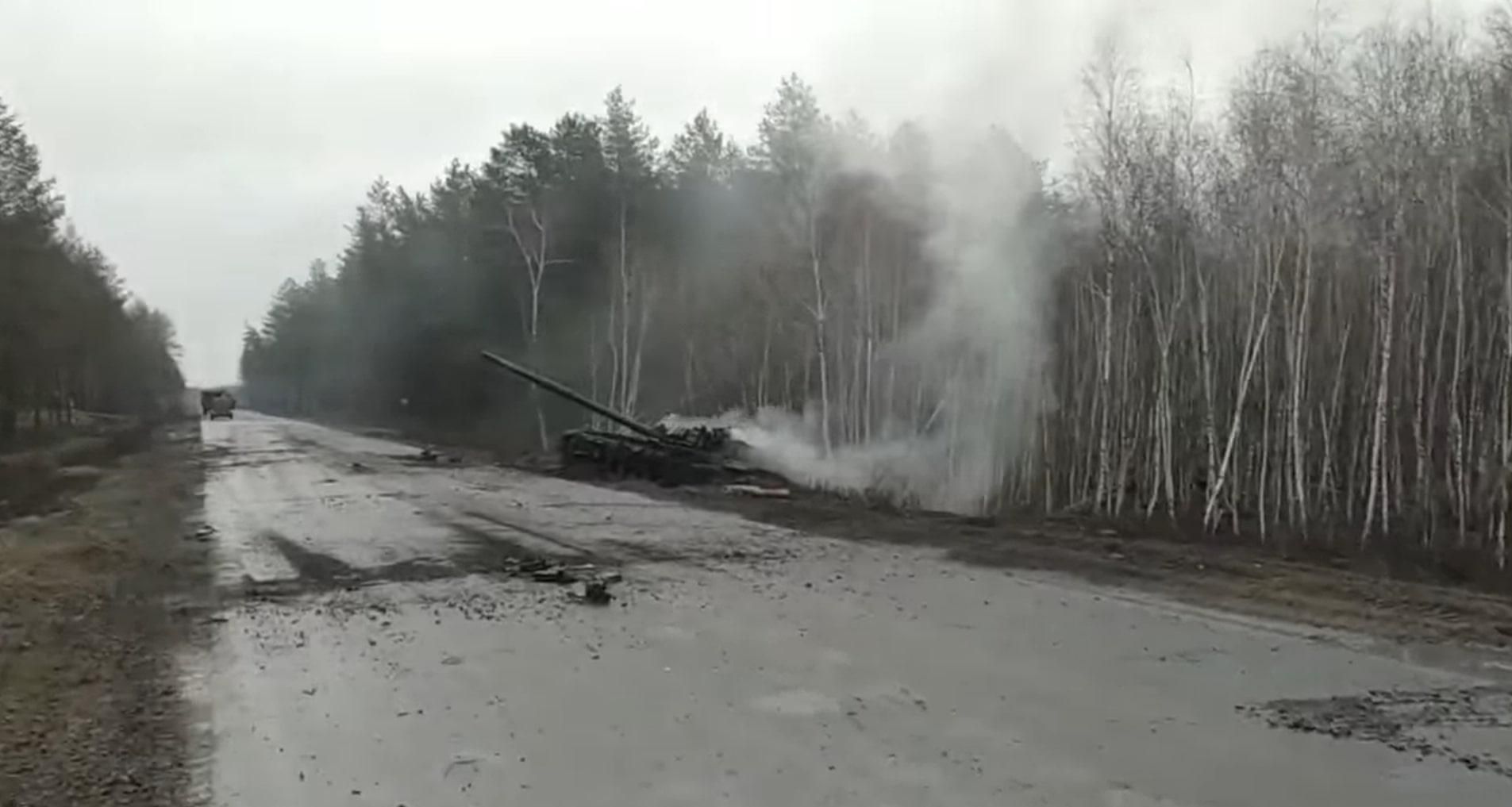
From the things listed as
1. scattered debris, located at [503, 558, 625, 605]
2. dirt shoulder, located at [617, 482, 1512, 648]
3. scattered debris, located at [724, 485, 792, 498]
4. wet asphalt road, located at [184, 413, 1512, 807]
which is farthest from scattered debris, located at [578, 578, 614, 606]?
scattered debris, located at [724, 485, 792, 498]

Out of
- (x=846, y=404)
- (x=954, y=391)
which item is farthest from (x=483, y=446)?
(x=954, y=391)

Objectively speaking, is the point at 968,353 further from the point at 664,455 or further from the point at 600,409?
the point at 600,409

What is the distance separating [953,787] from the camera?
5.36 meters

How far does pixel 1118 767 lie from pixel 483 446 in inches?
1384

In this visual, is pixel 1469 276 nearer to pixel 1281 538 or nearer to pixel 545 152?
pixel 1281 538

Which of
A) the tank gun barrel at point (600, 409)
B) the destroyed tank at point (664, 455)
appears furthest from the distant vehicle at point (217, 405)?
the destroyed tank at point (664, 455)

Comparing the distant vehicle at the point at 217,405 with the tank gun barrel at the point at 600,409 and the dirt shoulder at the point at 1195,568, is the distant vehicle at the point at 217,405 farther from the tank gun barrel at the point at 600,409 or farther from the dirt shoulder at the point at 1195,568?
the dirt shoulder at the point at 1195,568

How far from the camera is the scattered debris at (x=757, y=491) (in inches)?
874

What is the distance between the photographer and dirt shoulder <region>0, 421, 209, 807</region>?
580cm

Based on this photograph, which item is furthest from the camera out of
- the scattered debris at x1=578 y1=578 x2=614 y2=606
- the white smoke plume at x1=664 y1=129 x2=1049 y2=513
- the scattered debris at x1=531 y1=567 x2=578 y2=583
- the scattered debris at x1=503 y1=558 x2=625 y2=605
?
the white smoke plume at x1=664 y1=129 x2=1049 y2=513

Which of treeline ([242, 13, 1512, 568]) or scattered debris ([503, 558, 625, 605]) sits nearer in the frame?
scattered debris ([503, 558, 625, 605])

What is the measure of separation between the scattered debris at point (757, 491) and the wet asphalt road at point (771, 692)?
877cm

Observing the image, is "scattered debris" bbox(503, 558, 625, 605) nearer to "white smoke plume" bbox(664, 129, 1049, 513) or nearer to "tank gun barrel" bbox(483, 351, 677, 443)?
"white smoke plume" bbox(664, 129, 1049, 513)

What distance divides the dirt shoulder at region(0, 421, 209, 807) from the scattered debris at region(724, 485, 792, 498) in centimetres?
886
